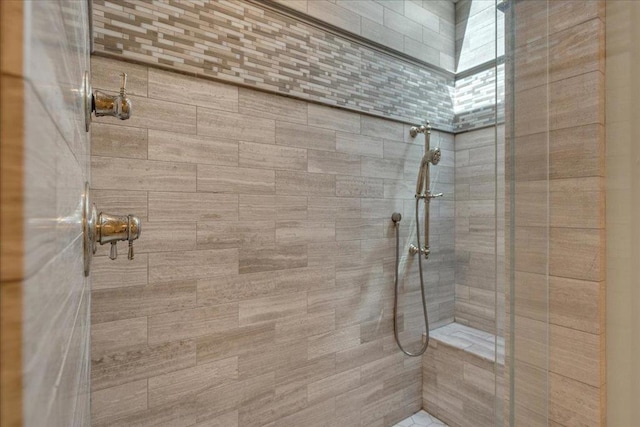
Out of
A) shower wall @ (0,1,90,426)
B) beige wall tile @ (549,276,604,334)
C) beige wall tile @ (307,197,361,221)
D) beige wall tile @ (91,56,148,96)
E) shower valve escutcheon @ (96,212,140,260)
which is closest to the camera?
shower wall @ (0,1,90,426)

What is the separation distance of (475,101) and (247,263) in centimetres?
182

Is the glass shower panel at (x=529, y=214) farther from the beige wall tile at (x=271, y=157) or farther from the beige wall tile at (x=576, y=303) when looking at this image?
the beige wall tile at (x=271, y=157)

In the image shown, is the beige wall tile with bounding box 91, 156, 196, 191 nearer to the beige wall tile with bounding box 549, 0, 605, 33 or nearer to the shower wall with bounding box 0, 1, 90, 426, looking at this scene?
the shower wall with bounding box 0, 1, 90, 426

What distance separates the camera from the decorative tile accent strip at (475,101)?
2.11 metres

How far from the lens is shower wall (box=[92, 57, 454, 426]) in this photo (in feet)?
3.92

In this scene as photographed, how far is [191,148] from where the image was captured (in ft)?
4.31

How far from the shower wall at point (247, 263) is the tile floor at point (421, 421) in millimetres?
58

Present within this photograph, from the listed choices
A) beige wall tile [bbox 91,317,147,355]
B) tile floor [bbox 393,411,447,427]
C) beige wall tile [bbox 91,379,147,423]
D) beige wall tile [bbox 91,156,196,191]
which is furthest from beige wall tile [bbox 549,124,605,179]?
tile floor [bbox 393,411,447,427]

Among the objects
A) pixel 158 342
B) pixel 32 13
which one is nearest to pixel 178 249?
pixel 158 342

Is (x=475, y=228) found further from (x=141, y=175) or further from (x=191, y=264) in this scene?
(x=141, y=175)

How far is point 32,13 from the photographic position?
0.18m

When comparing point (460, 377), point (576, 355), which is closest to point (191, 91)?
point (576, 355)

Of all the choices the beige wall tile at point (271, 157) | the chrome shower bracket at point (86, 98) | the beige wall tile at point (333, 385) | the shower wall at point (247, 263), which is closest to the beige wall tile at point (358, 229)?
the shower wall at point (247, 263)

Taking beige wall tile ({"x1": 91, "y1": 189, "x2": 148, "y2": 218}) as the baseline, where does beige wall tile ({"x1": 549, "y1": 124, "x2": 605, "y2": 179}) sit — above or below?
above
